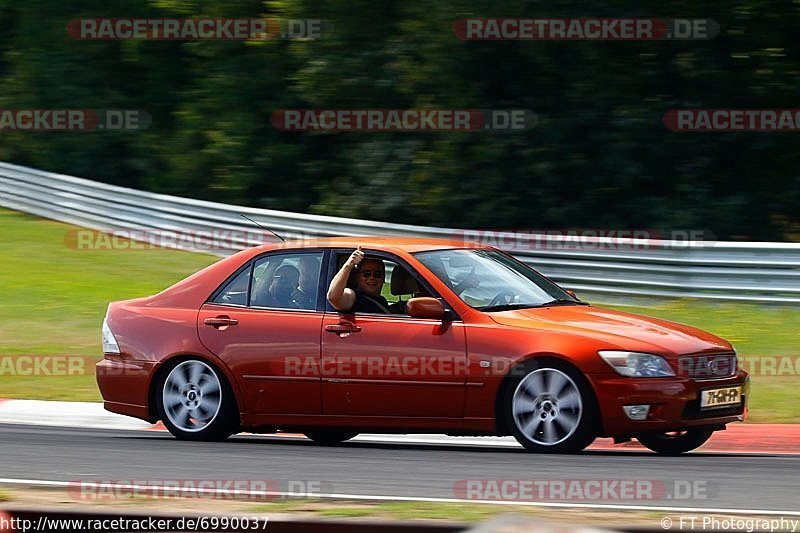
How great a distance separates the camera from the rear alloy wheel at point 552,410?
8.36 meters

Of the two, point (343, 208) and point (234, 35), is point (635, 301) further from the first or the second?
point (234, 35)

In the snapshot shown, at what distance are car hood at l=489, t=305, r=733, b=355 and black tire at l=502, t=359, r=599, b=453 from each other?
0.90 ft

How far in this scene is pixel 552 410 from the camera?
8430mm

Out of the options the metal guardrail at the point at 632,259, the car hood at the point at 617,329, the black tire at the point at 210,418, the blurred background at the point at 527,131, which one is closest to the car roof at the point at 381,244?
the car hood at the point at 617,329

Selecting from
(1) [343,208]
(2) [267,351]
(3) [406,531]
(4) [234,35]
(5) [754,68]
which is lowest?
(3) [406,531]

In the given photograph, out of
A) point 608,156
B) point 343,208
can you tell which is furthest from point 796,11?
point 343,208

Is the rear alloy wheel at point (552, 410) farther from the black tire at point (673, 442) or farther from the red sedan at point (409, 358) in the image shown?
the black tire at point (673, 442)

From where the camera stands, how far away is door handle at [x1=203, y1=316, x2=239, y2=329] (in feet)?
31.1

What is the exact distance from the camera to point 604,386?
27.2 feet

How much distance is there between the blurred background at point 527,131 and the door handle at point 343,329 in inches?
493

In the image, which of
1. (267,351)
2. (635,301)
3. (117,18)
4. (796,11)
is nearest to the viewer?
(267,351)

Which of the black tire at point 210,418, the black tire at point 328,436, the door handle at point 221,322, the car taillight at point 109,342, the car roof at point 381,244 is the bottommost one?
the black tire at point 328,436

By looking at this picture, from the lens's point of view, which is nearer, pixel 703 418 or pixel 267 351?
pixel 703 418

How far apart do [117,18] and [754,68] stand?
15.0 m
